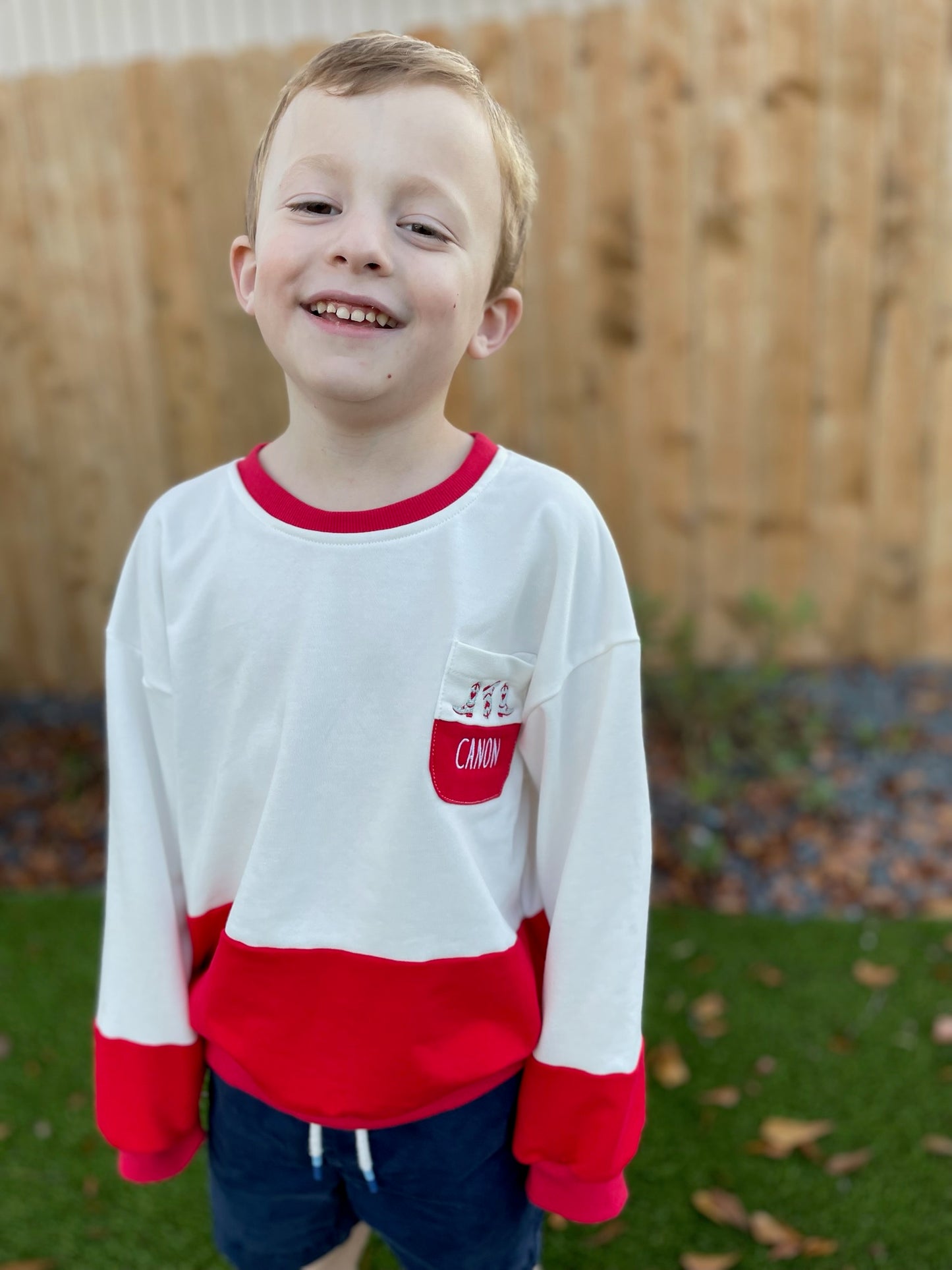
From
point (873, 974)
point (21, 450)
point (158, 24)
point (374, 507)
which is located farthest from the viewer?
point (158, 24)

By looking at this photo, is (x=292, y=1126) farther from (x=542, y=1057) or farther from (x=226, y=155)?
(x=226, y=155)

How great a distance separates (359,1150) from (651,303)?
10.8 ft

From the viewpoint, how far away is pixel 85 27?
450 cm

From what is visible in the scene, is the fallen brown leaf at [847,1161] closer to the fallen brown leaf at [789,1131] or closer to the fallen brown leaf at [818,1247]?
the fallen brown leaf at [789,1131]

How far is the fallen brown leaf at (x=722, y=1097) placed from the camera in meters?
2.61

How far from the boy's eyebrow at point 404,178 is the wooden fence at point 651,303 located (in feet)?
9.63

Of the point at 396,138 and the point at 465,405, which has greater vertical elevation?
the point at 396,138

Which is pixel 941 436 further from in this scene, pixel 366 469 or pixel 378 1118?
pixel 378 1118

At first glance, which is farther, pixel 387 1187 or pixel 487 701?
pixel 387 1187

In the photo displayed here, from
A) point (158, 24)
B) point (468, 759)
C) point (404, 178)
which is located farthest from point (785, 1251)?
point (158, 24)

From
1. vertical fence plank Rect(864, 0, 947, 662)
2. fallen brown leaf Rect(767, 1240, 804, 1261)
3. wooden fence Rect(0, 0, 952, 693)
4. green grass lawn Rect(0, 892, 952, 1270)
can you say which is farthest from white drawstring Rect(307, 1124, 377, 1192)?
vertical fence plank Rect(864, 0, 947, 662)

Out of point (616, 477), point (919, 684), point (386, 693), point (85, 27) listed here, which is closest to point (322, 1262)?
point (386, 693)

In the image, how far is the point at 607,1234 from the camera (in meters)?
2.30

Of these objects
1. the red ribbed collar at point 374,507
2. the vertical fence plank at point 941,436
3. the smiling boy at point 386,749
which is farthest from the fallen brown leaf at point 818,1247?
the vertical fence plank at point 941,436
